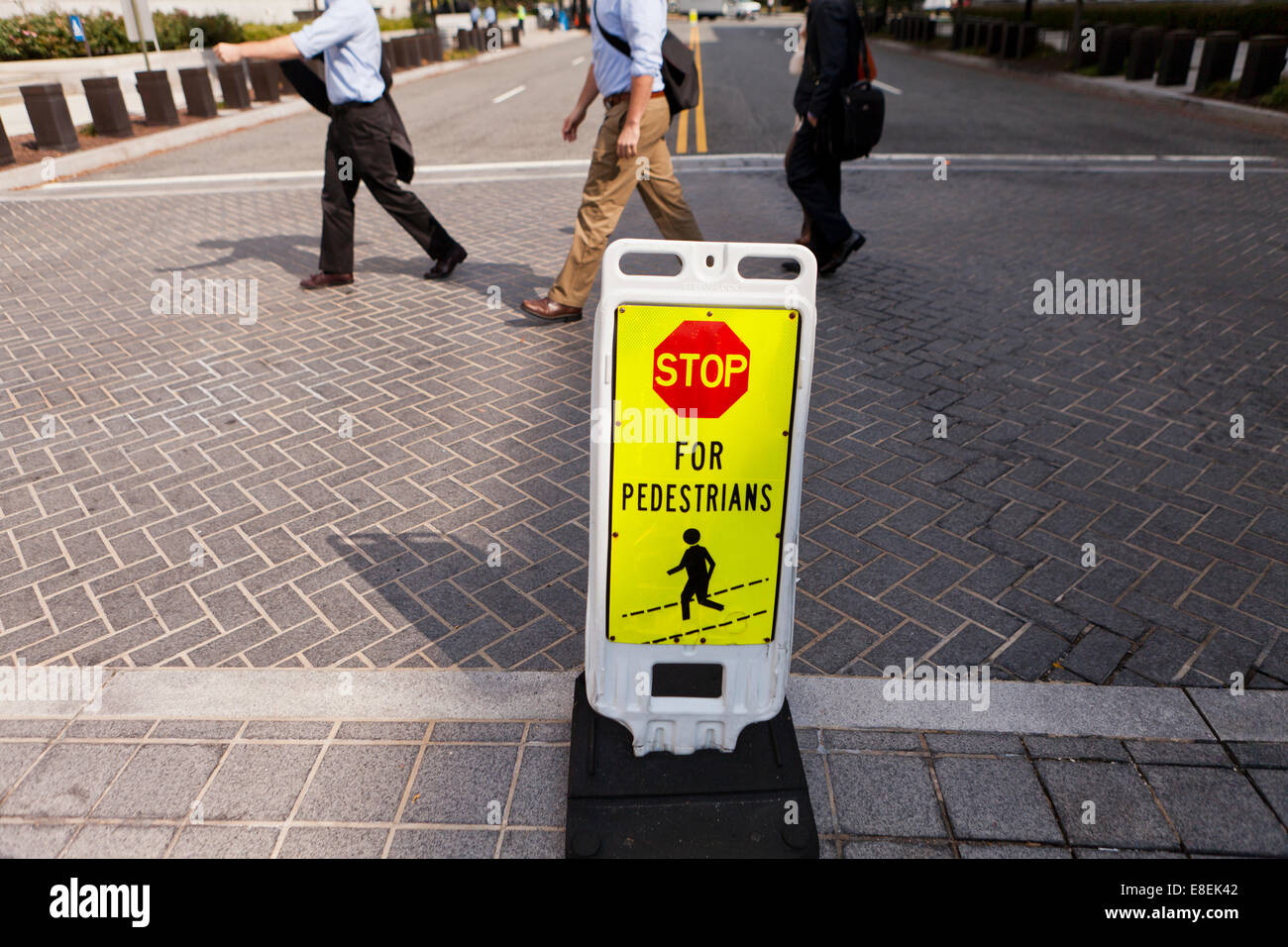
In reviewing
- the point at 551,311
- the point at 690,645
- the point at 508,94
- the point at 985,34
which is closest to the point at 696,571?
the point at 690,645

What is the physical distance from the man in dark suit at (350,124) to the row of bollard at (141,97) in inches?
190

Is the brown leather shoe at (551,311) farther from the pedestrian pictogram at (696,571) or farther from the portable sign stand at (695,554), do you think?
the pedestrian pictogram at (696,571)

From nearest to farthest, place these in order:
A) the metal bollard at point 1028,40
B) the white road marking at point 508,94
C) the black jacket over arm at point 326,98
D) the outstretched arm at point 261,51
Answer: the outstretched arm at point 261,51, the black jacket over arm at point 326,98, the white road marking at point 508,94, the metal bollard at point 1028,40

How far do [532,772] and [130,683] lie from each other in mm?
1484

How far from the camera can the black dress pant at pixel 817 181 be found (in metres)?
6.64

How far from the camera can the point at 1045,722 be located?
287cm

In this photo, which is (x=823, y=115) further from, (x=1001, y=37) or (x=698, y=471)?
(x=1001, y=37)

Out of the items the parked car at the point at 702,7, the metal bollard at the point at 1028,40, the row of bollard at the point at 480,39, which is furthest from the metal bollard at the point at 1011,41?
the parked car at the point at 702,7

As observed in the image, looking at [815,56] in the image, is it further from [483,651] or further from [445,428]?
[483,651]

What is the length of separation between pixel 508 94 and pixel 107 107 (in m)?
9.22

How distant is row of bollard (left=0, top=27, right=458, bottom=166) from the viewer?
1323 cm

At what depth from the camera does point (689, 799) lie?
8.32 ft

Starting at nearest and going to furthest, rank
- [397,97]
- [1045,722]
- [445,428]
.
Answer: [1045,722]
[445,428]
[397,97]
